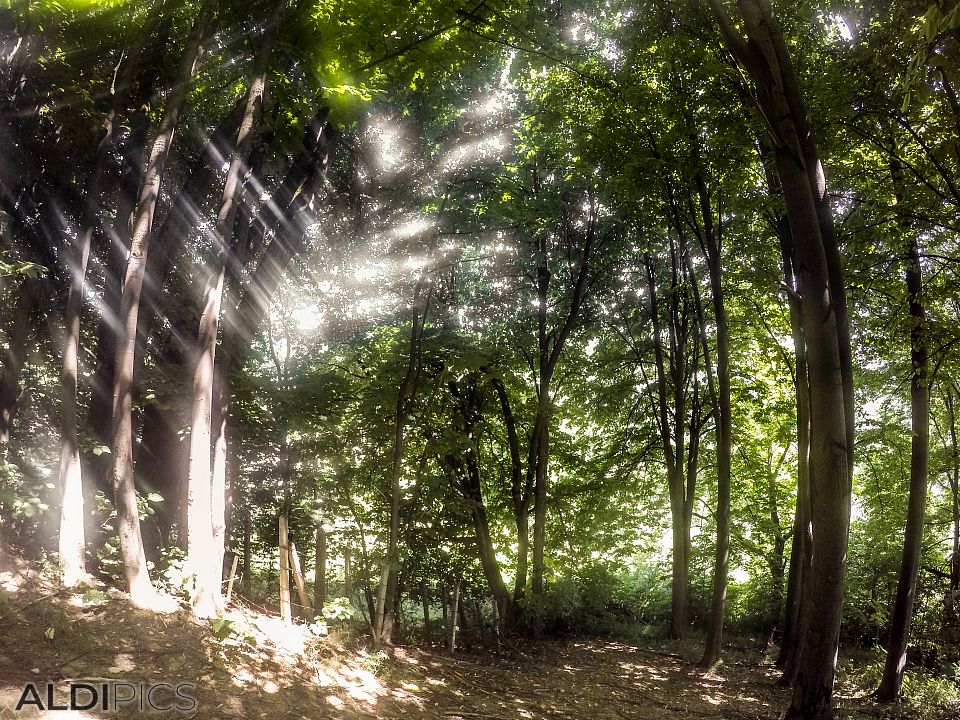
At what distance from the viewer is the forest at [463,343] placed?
564 centimetres

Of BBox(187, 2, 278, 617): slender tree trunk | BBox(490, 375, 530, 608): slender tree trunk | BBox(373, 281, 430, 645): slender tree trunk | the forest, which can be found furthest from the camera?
BBox(490, 375, 530, 608): slender tree trunk

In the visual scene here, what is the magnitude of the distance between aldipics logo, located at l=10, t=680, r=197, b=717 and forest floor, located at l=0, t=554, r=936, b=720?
0.04 metres

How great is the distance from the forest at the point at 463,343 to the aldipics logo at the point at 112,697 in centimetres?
6

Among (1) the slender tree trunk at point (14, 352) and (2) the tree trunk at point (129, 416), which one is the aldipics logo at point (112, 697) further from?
(1) the slender tree trunk at point (14, 352)

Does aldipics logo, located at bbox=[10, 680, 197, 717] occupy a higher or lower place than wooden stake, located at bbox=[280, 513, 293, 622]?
lower

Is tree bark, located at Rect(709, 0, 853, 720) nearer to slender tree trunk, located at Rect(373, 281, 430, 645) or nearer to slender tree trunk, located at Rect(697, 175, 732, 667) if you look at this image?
slender tree trunk, located at Rect(697, 175, 732, 667)

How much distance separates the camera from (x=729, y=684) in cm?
826

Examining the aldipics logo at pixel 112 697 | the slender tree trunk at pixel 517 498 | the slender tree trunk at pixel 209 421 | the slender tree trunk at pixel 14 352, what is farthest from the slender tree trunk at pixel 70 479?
the slender tree trunk at pixel 517 498

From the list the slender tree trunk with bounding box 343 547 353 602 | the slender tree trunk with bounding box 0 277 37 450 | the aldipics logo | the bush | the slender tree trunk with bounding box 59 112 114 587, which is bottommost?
the bush

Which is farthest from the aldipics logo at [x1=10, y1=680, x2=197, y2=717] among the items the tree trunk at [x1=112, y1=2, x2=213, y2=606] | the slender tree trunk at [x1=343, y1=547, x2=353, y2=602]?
the slender tree trunk at [x1=343, y1=547, x2=353, y2=602]

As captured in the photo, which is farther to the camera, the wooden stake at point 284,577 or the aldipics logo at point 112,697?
the wooden stake at point 284,577

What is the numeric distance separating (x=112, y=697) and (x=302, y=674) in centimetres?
201

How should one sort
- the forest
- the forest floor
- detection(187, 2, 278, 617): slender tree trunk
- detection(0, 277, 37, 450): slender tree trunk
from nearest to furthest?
the forest floor, the forest, detection(187, 2, 278, 617): slender tree trunk, detection(0, 277, 37, 450): slender tree trunk

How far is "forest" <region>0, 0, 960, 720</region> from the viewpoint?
5645 mm
